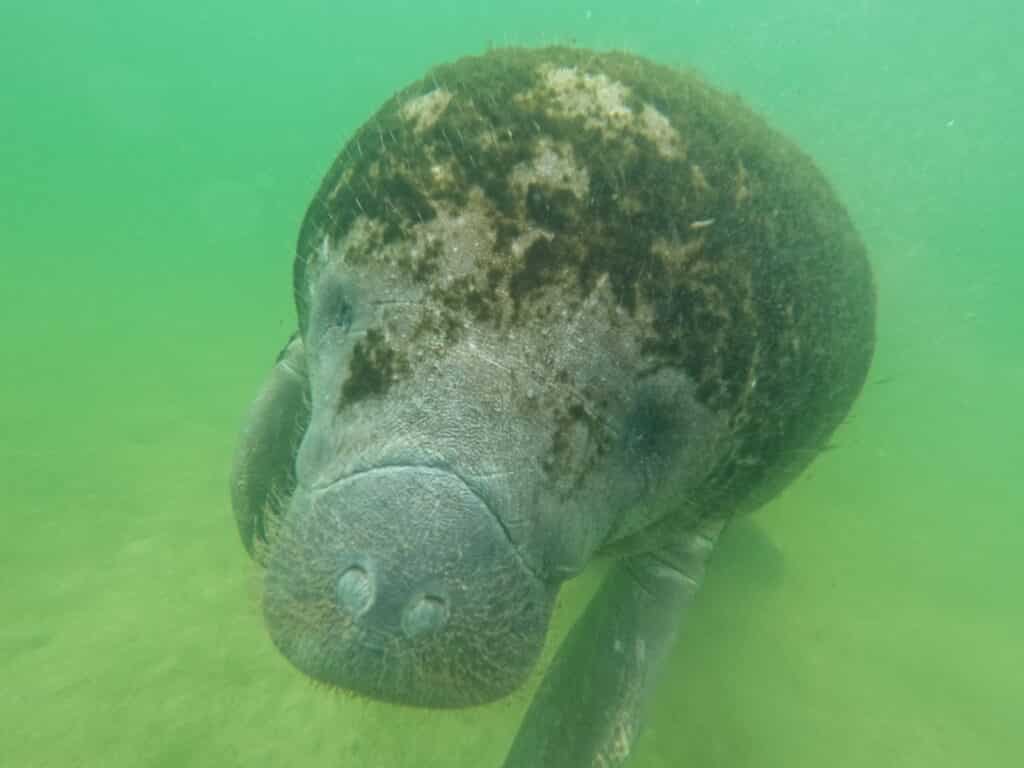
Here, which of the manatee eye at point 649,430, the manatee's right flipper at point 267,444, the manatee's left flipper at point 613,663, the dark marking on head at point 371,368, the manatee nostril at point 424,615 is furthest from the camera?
the manatee's right flipper at point 267,444

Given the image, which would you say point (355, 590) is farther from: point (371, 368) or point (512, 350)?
point (512, 350)

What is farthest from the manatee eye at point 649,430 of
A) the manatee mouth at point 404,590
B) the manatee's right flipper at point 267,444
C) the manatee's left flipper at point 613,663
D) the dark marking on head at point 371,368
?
the manatee's right flipper at point 267,444

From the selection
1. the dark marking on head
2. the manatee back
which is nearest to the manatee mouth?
the dark marking on head

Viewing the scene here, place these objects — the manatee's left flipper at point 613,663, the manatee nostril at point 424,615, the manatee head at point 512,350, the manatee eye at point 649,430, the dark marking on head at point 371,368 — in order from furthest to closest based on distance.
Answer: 1. the manatee's left flipper at point 613,663
2. the manatee eye at point 649,430
3. the dark marking on head at point 371,368
4. the manatee head at point 512,350
5. the manatee nostril at point 424,615

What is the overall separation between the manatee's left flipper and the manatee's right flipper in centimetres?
163

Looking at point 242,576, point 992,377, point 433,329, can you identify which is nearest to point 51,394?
point 242,576

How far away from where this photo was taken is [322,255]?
2.37 metres

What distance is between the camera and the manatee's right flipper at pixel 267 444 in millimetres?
3680

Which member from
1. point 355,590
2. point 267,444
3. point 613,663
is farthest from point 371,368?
point 267,444

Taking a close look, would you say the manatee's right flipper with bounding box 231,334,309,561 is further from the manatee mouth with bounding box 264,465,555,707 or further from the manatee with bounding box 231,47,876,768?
the manatee mouth with bounding box 264,465,555,707

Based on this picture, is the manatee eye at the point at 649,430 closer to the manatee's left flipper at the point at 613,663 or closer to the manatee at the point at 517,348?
the manatee at the point at 517,348

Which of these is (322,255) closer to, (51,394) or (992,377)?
(51,394)

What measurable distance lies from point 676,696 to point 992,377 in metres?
24.5

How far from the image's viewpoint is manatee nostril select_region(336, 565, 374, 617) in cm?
158
